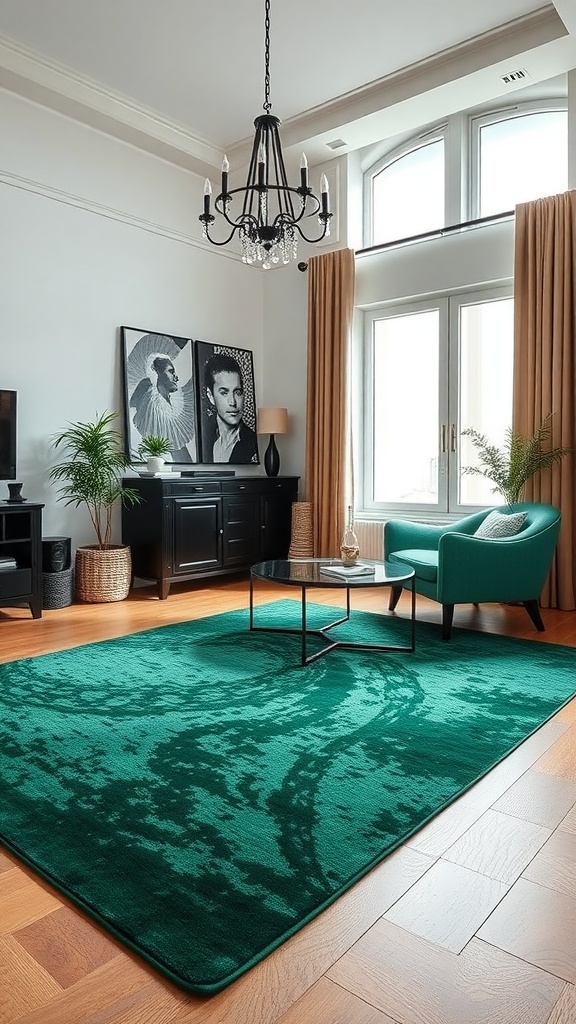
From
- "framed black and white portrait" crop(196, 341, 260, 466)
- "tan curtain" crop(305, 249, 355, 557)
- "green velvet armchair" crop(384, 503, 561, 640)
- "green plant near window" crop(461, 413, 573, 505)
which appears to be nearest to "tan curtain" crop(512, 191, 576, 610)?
"green plant near window" crop(461, 413, 573, 505)

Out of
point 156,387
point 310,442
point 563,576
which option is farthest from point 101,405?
point 563,576

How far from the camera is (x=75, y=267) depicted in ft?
16.5

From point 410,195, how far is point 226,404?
92.3 inches

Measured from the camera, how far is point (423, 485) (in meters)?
5.69

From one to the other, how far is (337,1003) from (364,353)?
5.44 meters

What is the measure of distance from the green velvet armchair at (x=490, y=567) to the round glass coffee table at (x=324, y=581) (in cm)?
21

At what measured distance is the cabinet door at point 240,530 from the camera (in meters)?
5.47

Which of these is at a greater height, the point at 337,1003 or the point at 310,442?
the point at 310,442

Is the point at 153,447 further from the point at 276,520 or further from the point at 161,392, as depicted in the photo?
the point at 276,520

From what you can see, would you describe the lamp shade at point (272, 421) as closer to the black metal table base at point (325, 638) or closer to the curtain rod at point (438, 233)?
the curtain rod at point (438, 233)

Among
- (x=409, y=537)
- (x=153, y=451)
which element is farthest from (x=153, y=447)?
(x=409, y=537)

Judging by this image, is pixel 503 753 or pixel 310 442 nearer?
pixel 503 753

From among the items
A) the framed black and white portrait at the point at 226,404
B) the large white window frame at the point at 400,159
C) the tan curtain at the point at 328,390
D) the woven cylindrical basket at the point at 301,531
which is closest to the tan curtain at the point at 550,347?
the large white window frame at the point at 400,159

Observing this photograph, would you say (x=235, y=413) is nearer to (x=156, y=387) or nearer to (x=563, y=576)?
(x=156, y=387)
